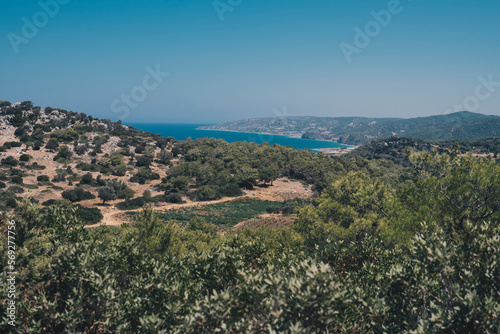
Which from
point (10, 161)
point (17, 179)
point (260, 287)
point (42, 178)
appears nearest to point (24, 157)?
point (10, 161)

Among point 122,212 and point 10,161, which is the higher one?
point 10,161

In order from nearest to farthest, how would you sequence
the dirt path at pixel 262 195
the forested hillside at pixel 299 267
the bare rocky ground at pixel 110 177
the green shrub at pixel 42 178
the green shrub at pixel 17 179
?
1. the forested hillside at pixel 299 267
2. the dirt path at pixel 262 195
3. the bare rocky ground at pixel 110 177
4. the green shrub at pixel 17 179
5. the green shrub at pixel 42 178

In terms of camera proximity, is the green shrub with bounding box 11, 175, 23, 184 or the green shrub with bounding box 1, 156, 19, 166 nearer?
the green shrub with bounding box 11, 175, 23, 184

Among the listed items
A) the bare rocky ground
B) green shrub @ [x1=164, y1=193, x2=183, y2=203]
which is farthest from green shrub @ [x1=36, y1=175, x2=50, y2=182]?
green shrub @ [x1=164, y1=193, x2=183, y2=203]

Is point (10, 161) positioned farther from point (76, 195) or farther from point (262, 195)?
point (262, 195)

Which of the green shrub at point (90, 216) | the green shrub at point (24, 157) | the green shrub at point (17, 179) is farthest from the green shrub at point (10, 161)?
the green shrub at point (90, 216)

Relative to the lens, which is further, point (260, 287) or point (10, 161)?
point (10, 161)

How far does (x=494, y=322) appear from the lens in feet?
17.1

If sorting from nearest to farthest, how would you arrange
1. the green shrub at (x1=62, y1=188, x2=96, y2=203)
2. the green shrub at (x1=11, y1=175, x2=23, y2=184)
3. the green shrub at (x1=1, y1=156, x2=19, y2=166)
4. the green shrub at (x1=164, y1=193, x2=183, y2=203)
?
the green shrub at (x1=62, y1=188, x2=96, y2=203)
the green shrub at (x1=11, y1=175, x2=23, y2=184)
the green shrub at (x1=1, y1=156, x2=19, y2=166)
the green shrub at (x1=164, y1=193, x2=183, y2=203)

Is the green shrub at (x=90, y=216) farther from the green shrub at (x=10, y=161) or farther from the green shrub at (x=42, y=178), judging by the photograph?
the green shrub at (x=10, y=161)

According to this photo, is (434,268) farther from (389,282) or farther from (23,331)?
(23,331)

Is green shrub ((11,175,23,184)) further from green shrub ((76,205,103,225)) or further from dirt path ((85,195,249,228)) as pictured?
dirt path ((85,195,249,228))

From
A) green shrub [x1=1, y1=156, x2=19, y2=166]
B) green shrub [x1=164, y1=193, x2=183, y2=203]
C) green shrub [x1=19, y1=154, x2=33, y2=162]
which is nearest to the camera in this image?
green shrub [x1=1, y1=156, x2=19, y2=166]

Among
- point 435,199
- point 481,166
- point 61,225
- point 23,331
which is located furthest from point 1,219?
point 481,166
